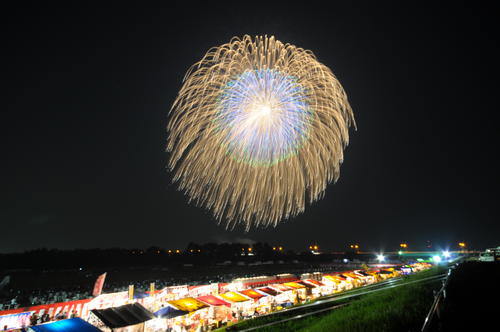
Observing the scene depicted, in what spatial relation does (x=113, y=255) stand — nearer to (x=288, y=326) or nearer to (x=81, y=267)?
(x=81, y=267)

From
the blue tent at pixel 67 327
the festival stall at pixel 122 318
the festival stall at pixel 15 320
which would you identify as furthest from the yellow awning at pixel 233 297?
the festival stall at pixel 15 320

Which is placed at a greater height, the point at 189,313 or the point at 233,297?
the point at 233,297

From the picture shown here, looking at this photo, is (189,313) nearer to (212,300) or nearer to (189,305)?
(189,305)

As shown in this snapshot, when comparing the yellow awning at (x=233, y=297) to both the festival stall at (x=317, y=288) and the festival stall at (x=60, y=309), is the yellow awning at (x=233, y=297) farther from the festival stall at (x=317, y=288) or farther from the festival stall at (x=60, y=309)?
the festival stall at (x=317, y=288)

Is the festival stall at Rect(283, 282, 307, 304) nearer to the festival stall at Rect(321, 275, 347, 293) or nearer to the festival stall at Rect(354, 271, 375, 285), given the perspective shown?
the festival stall at Rect(321, 275, 347, 293)

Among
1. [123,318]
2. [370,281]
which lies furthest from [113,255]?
[123,318]

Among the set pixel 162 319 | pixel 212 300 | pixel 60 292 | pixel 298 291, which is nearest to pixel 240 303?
pixel 212 300
